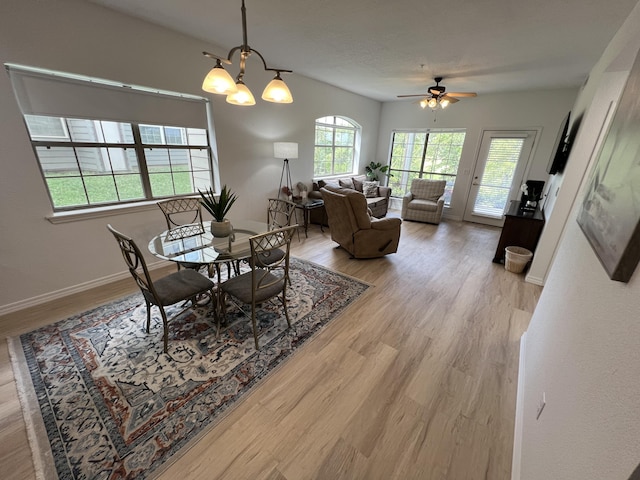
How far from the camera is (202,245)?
2266mm

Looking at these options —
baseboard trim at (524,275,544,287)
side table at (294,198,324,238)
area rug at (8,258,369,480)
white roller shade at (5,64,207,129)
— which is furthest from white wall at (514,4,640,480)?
white roller shade at (5,64,207,129)

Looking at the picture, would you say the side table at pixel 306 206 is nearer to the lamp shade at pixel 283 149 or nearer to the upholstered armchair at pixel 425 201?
the lamp shade at pixel 283 149

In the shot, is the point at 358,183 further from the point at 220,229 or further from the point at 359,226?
the point at 220,229

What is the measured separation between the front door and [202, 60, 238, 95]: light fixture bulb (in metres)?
5.72

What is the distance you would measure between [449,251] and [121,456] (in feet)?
14.2

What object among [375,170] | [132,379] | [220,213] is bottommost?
[132,379]

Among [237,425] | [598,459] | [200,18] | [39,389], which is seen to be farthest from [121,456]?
[200,18]

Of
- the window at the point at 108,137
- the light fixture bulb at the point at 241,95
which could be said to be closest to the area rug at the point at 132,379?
the window at the point at 108,137

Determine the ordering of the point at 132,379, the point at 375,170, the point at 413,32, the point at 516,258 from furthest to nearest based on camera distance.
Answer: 1. the point at 375,170
2. the point at 516,258
3. the point at 413,32
4. the point at 132,379

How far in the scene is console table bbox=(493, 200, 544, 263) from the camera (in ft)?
11.2

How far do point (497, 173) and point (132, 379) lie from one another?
266 inches

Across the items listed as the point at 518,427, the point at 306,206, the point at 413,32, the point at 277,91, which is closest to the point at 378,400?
the point at 518,427

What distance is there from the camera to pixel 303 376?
1.83m

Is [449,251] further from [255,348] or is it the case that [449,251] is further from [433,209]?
[255,348]
